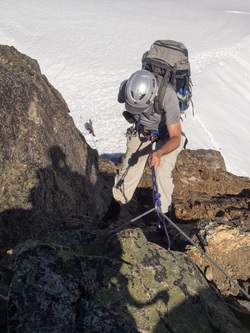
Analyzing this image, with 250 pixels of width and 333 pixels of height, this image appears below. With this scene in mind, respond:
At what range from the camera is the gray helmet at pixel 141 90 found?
4512mm

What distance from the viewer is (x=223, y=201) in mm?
7738

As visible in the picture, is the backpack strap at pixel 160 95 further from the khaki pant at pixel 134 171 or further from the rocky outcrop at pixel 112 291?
the rocky outcrop at pixel 112 291

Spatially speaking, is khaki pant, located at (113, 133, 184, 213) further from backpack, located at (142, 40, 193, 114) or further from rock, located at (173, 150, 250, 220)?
rock, located at (173, 150, 250, 220)

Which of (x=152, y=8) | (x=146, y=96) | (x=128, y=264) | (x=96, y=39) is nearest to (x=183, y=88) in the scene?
(x=146, y=96)

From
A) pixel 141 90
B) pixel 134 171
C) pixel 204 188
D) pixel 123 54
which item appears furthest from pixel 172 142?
pixel 123 54

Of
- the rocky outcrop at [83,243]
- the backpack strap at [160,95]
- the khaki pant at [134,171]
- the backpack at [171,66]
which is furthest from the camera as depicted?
the khaki pant at [134,171]

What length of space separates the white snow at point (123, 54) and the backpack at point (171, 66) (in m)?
12.4

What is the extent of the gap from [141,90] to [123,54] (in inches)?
1346

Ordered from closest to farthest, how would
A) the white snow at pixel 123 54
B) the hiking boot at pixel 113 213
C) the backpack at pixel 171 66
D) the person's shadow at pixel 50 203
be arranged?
the person's shadow at pixel 50 203 → the backpack at pixel 171 66 → the hiking boot at pixel 113 213 → the white snow at pixel 123 54

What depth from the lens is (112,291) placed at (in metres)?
2.95

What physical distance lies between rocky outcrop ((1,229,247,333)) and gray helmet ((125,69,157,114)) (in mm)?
2188

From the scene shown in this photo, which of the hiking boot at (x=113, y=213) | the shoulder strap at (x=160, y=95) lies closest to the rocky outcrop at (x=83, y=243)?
the hiking boot at (x=113, y=213)

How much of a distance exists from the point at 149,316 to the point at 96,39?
40554 millimetres

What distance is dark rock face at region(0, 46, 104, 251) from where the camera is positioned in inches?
179
